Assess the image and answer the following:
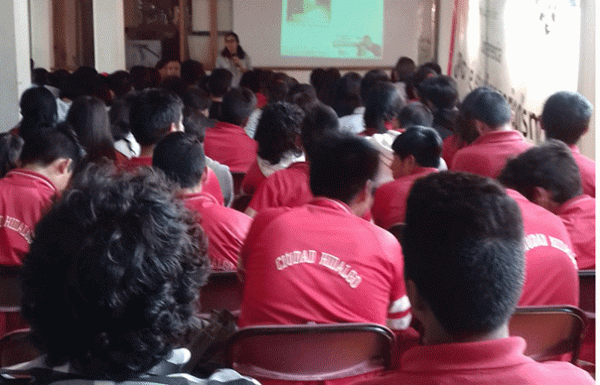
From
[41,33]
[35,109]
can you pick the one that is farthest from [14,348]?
[41,33]

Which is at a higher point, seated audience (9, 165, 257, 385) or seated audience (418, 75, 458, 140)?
seated audience (9, 165, 257, 385)

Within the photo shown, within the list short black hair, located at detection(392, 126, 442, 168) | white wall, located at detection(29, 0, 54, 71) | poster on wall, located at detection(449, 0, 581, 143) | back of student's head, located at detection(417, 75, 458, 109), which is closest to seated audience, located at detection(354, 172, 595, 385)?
short black hair, located at detection(392, 126, 442, 168)

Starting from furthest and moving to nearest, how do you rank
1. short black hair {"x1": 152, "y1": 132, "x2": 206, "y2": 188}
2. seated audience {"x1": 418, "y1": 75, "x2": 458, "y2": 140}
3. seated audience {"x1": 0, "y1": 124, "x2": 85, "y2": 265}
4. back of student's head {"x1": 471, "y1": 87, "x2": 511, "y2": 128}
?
seated audience {"x1": 418, "y1": 75, "x2": 458, "y2": 140}
back of student's head {"x1": 471, "y1": 87, "x2": 511, "y2": 128}
short black hair {"x1": 152, "y1": 132, "x2": 206, "y2": 188}
seated audience {"x1": 0, "y1": 124, "x2": 85, "y2": 265}

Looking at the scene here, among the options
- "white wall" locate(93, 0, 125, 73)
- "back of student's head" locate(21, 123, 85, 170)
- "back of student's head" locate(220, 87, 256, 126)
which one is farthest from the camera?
"white wall" locate(93, 0, 125, 73)

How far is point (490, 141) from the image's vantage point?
4.06 meters

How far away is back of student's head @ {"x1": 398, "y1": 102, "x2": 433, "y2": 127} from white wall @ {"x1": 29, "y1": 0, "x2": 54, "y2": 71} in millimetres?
8089

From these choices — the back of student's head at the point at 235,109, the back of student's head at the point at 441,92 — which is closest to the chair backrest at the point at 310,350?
the back of student's head at the point at 235,109

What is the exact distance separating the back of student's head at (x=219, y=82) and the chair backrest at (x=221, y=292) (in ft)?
15.1

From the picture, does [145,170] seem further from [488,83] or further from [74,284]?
[488,83]

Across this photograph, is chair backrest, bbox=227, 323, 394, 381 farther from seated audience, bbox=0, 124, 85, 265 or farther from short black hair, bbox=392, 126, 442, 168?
short black hair, bbox=392, 126, 442, 168

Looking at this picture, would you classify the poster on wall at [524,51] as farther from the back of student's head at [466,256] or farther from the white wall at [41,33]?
the white wall at [41,33]

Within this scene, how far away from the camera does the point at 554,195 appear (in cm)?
272

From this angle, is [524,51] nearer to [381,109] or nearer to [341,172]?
[381,109]

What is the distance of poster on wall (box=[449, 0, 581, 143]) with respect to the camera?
5.37 m
